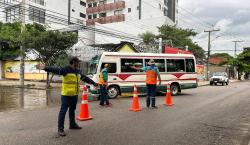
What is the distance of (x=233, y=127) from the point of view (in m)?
9.27

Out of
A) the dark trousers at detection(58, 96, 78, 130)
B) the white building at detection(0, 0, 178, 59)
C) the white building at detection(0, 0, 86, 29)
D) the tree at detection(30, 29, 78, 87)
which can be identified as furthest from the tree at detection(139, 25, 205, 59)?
the dark trousers at detection(58, 96, 78, 130)

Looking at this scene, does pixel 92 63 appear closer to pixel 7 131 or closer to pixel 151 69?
pixel 151 69

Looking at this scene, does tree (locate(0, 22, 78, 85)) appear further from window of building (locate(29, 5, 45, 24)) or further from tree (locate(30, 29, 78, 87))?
window of building (locate(29, 5, 45, 24))

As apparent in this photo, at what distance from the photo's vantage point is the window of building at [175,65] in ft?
65.1

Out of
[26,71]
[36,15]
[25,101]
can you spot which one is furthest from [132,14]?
[25,101]

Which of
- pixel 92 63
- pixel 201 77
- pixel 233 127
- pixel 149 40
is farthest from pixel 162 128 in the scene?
pixel 201 77

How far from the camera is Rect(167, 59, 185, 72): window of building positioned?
65.1 feet

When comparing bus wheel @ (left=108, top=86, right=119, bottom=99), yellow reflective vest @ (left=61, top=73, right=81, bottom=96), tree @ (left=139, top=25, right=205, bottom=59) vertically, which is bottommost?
bus wheel @ (left=108, top=86, right=119, bottom=99)

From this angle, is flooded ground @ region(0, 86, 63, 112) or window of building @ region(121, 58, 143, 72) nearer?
flooded ground @ region(0, 86, 63, 112)

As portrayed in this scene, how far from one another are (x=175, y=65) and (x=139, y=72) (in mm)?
2836

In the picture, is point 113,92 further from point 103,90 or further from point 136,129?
point 136,129

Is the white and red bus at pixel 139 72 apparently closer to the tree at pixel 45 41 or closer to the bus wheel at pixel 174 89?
the bus wheel at pixel 174 89

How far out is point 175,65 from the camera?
66.2ft

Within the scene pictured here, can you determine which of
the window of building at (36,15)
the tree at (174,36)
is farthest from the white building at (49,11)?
the tree at (174,36)
